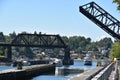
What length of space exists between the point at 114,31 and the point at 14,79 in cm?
1683

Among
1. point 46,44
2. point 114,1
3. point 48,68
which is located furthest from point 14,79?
point 46,44

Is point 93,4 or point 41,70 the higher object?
point 93,4

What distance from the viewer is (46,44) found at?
192 meters

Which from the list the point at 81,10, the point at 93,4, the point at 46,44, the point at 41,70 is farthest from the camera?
the point at 46,44

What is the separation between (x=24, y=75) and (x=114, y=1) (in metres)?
41.4

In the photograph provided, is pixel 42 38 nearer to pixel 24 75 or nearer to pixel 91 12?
pixel 24 75

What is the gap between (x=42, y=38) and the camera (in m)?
195

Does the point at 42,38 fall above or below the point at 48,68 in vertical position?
above

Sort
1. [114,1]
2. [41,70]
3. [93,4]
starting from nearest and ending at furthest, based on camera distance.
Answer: [114,1] → [93,4] → [41,70]

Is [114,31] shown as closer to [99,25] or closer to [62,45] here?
[99,25]

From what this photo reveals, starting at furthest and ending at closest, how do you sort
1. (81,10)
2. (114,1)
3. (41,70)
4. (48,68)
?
(48,68) → (41,70) → (81,10) → (114,1)

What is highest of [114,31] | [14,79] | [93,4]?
[93,4]

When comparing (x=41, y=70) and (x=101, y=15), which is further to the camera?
(x=41, y=70)

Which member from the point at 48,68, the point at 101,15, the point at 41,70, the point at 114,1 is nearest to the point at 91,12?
the point at 101,15
